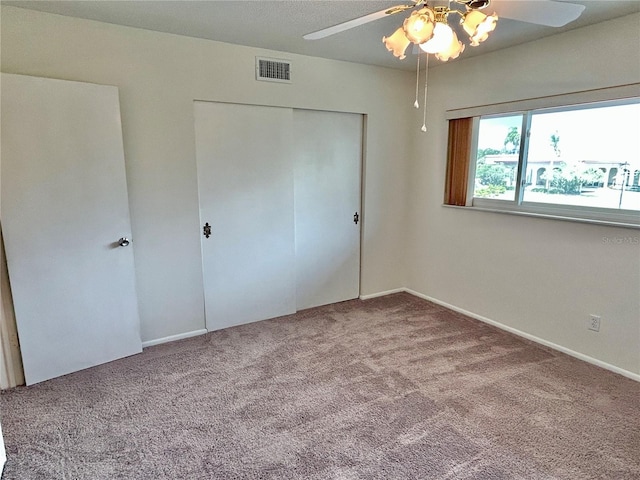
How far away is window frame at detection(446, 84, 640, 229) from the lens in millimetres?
2582

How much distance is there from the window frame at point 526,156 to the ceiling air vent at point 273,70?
161 centimetres

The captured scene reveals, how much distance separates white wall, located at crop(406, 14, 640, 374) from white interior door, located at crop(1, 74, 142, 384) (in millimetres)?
2911

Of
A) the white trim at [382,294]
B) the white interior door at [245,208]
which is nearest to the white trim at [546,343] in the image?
the white trim at [382,294]

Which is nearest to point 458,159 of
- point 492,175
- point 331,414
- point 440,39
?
point 492,175

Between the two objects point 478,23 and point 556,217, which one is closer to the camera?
point 478,23

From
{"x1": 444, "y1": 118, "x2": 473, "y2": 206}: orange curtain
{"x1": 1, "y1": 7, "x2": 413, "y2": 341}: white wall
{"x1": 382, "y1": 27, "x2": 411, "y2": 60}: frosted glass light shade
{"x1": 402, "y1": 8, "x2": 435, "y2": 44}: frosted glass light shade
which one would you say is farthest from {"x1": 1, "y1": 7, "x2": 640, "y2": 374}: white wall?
{"x1": 402, "y1": 8, "x2": 435, "y2": 44}: frosted glass light shade

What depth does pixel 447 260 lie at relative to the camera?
3.92 meters

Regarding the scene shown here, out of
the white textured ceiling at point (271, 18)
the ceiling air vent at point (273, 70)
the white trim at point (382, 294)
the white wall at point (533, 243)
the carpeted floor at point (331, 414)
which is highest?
the white textured ceiling at point (271, 18)

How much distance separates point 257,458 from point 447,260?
9.06 feet

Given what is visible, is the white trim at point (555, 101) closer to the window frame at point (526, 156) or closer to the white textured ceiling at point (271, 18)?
the window frame at point (526, 156)

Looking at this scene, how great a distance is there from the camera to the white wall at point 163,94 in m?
2.49

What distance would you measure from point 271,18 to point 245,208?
1.51 meters

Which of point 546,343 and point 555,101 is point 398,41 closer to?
point 555,101

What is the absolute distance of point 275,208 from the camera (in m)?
3.52
